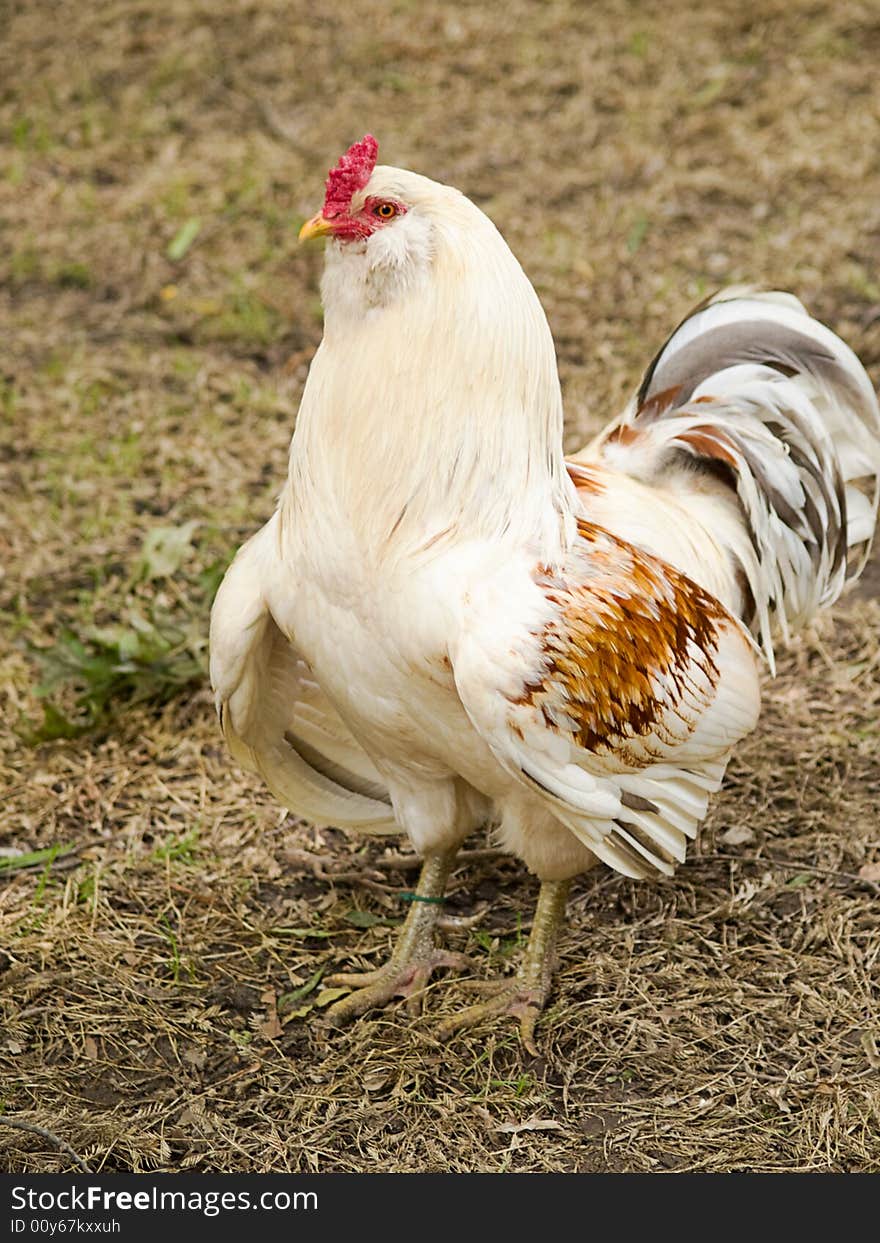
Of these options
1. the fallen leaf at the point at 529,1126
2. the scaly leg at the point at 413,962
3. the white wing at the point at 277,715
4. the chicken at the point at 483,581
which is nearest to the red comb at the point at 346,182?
the chicken at the point at 483,581

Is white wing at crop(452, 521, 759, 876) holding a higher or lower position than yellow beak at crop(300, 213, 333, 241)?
lower

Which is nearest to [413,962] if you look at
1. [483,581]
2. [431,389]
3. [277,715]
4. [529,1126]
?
[529,1126]

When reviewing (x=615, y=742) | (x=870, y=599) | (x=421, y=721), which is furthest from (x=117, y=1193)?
(x=870, y=599)

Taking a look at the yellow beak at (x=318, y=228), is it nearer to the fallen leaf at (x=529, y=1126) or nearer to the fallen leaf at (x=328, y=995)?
the fallen leaf at (x=328, y=995)

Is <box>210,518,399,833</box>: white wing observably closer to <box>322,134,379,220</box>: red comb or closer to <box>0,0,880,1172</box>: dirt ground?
<box>0,0,880,1172</box>: dirt ground

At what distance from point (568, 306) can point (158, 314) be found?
6.58 ft

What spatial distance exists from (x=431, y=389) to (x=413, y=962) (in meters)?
1.69

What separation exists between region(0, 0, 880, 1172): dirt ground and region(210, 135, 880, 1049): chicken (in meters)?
0.33

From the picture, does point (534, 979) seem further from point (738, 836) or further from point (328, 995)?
point (738, 836)

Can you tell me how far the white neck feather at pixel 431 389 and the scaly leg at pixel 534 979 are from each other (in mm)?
1087

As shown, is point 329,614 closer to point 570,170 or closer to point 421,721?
point 421,721

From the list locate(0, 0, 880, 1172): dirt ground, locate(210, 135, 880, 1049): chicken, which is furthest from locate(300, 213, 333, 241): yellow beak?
locate(0, 0, 880, 1172): dirt ground

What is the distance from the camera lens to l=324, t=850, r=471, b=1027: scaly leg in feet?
13.0

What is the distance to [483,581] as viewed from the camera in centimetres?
319
